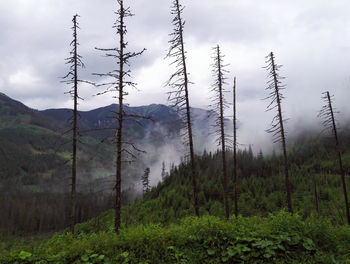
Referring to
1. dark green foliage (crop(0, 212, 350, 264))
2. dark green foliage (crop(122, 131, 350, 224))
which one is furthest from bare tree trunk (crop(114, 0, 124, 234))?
dark green foliage (crop(122, 131, 350, 224))

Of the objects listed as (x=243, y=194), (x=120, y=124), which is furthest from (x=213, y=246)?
(x=243, y=194)

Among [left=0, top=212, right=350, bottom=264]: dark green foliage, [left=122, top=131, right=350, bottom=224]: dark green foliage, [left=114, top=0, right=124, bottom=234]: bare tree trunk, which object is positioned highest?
[left=114, top=0, right=124, bottom=234]: bare tree trunk

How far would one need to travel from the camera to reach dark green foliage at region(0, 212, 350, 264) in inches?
292

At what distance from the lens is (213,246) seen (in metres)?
7.94

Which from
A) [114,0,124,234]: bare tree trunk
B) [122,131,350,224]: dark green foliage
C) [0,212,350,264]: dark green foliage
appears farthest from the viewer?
[122,131,350,224]: dark green foliage

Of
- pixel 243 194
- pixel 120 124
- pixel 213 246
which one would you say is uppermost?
pixel 120 124

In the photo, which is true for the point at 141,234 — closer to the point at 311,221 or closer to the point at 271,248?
the point at 271,248

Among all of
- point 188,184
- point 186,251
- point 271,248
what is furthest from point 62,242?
point 188,184

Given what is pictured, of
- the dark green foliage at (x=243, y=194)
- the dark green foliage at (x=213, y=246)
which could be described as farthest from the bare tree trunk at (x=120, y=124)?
the dark green foliage at (x=243, y=194)

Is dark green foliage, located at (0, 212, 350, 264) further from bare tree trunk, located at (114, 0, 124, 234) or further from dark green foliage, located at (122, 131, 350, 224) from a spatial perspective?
dark green foliage, located at (122, 131, 350, 224)

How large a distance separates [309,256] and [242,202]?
286 ft

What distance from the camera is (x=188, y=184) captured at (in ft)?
358

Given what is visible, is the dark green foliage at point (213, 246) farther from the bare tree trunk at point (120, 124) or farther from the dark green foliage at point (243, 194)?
the dark green foliage at point (243, 194)

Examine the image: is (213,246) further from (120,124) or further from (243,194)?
(243,194)
